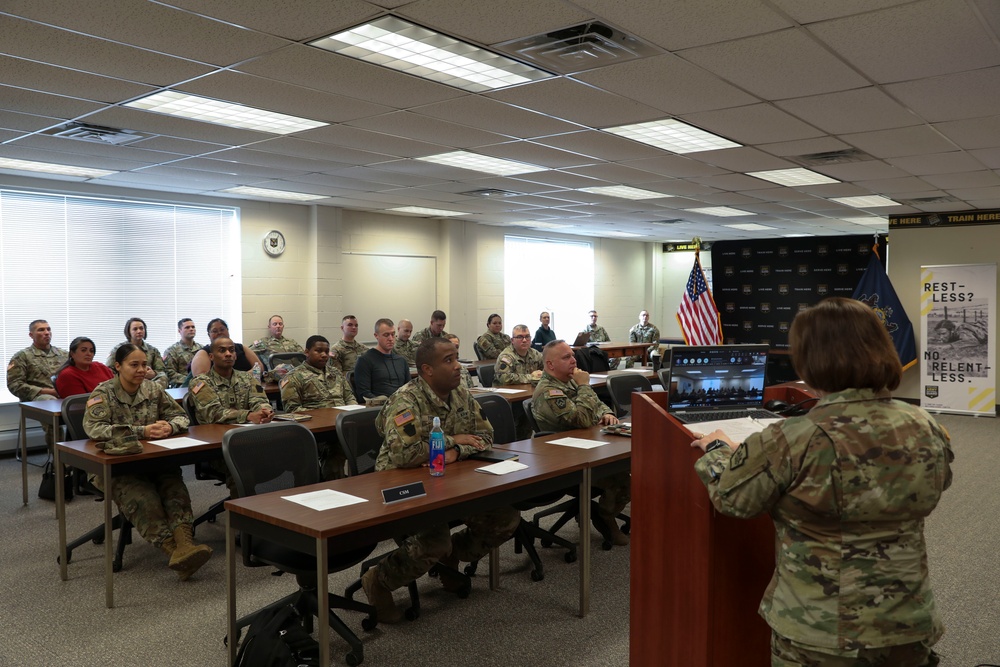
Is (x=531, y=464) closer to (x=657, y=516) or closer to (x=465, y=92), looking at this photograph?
(x=657, y=516)

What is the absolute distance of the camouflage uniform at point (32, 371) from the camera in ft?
23.1

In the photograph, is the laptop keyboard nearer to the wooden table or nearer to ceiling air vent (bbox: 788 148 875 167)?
the wooden table

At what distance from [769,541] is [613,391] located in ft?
12.4

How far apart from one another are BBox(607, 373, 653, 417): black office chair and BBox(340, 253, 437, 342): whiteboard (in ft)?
17.8

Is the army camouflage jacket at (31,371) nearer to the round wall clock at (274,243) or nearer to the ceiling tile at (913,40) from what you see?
the round wall clock at (274,243)

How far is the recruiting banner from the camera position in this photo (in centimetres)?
998

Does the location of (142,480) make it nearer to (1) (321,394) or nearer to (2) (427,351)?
(1) (321,394)

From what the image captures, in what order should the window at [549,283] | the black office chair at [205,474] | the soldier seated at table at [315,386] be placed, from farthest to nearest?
the window at [549,283], the soldier seated at table at [315,386], the black office chair at [205,474]

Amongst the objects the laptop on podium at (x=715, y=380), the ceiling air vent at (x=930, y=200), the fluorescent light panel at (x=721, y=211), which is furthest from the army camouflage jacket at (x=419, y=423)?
the ceiling air vent at (x=930, y=200)

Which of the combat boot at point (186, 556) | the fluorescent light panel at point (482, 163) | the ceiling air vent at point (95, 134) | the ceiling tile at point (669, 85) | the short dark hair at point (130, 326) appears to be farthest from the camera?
the short dark hair at point (130, 326)

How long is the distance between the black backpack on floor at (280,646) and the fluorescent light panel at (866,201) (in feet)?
28.2

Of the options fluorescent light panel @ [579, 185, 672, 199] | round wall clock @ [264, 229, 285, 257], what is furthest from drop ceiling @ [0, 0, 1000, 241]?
round wall clock @ [264, 229, 285, 257]

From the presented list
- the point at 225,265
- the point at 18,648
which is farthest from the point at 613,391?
the point at 225,265

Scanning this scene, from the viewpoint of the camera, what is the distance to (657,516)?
2.38 metres
